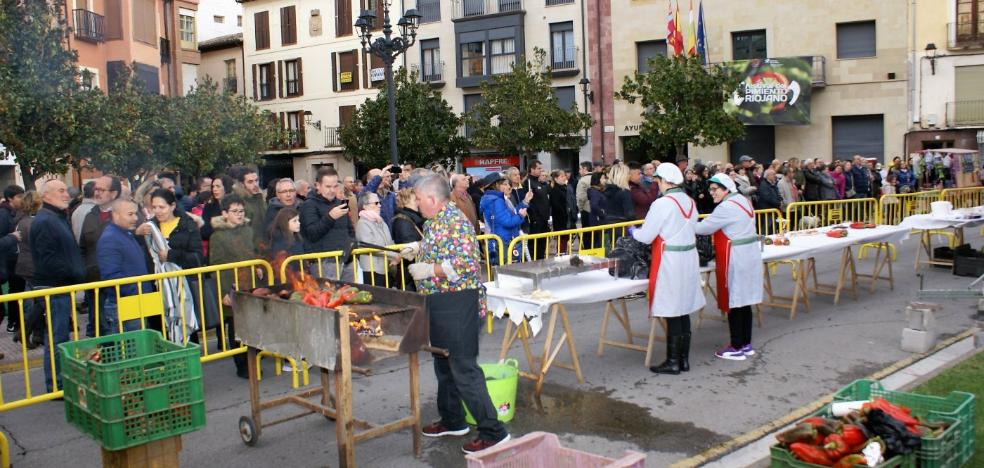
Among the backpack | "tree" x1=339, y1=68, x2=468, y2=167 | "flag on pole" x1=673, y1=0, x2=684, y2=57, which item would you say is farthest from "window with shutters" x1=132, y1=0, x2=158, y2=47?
the backpack

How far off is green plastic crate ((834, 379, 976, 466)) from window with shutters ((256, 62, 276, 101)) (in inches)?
1690

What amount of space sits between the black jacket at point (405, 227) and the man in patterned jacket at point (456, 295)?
3.14 meters

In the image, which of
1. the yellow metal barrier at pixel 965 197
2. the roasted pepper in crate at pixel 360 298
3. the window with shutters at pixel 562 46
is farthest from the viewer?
the window with shutters at pixel 562 46

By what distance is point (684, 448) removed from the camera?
5.76 m

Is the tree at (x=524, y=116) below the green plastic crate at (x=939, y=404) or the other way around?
the other way around

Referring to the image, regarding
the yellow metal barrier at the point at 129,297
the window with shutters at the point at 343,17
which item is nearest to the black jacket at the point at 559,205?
the yellow metal barrier at the point at 129,297

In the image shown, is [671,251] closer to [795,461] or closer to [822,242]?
[795,461]

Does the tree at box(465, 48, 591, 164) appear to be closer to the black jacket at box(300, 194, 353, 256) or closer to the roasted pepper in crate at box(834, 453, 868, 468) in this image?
the black jacket at box(300, 194, 353, 256)

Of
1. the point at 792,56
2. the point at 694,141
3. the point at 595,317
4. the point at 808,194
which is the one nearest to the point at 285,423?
the point at 595,317

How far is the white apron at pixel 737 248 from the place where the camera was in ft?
25.8

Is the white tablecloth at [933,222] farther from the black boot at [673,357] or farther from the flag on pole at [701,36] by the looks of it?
the flag on pole at [701,36]

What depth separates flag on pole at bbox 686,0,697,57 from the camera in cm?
2908

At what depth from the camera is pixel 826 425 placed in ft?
15.6

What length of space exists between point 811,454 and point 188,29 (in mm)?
43192
